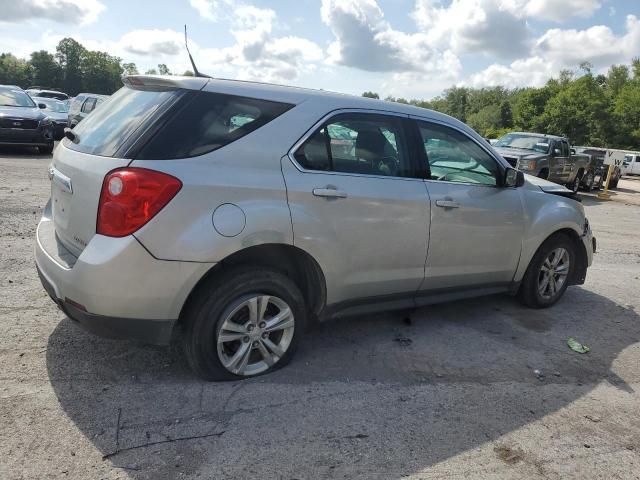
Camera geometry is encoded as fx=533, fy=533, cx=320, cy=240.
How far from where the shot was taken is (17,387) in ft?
10.2

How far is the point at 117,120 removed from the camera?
3273mm

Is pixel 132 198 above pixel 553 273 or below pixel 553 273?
above

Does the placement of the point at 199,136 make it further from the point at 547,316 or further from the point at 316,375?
the point at 547,316

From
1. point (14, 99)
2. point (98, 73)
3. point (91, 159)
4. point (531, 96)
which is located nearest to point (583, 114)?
point (531, 96)

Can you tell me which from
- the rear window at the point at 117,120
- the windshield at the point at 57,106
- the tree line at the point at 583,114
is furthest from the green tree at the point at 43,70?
the rear window at the point at 117,120

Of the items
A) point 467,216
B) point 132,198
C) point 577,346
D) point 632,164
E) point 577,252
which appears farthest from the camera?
point 632,164

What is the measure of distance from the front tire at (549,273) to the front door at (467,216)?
1.33 feet

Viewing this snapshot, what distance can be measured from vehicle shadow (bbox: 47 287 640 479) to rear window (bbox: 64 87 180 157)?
4.58 ft

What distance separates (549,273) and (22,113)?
13.6 meters

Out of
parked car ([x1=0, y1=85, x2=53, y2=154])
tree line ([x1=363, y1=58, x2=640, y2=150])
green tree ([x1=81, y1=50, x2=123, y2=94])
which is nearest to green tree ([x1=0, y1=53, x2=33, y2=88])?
green tree ([x1=81, y1=50, x2=123, y2=94])

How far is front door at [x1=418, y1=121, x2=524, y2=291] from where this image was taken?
411 cm

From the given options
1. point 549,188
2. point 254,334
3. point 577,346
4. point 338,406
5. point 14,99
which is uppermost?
point 14,99

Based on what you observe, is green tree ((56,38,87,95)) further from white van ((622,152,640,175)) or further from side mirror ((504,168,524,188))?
side mirror ((504,168,524,188))

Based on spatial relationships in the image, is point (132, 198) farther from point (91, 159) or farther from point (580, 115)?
point (580, 115)
